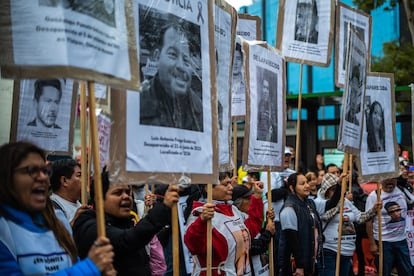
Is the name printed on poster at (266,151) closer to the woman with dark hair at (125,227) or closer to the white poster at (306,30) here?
the woman with dark hair at (125,227)

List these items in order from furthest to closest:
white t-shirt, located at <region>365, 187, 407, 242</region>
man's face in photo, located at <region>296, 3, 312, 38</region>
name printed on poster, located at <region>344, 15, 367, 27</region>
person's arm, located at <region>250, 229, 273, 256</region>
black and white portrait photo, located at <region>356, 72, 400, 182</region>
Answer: name printed on poster, located at <region>344, 15, 367, 27</region> < man's face in photo, located at <region>296, 3, 312, 38</region> < white t-shirt, located at <region>365, 187, 407, 242</region> < black and white portrait photo, located at <region>356, 72, 400, 182</region> < person's arm, located at <region>250, 229, 273, 256</region>

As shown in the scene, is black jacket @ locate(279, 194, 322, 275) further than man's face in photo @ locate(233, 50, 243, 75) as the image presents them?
Yes

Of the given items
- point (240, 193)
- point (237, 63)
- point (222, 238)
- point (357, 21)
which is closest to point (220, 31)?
point (222, 238)

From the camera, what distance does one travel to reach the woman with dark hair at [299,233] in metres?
7.31

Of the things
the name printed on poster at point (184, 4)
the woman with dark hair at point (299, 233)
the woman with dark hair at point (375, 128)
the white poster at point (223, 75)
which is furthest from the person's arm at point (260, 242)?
the name printed on poster at point (184, 4)

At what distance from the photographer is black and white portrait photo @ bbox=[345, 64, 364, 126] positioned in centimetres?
693

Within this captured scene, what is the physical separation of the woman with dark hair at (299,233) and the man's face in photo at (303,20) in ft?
8.35

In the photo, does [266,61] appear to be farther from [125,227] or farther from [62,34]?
[62,34]

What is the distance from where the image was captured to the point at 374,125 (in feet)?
25.9

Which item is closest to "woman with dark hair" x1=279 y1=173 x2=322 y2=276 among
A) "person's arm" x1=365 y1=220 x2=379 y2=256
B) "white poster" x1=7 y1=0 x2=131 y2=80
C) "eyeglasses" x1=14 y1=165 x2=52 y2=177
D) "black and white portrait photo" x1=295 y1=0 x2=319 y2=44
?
"person's arm" x1=365 y1=220 x2=379 y2=256

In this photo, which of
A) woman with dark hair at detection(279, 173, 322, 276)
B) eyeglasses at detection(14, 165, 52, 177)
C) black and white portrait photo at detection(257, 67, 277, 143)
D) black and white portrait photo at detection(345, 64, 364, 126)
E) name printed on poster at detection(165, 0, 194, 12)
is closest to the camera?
eyeglasses at detection(14, 165, 52, 177)

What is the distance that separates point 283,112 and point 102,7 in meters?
3.48

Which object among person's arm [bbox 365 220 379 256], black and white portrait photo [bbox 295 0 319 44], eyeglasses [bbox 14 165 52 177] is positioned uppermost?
black and white portrait photo [bbox 295 0 319 44]

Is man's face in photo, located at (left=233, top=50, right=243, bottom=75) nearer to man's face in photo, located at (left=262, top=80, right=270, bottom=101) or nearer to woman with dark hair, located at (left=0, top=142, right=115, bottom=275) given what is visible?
man's face in photo, located at (left=262, top=80, right=270, bottom=101)
